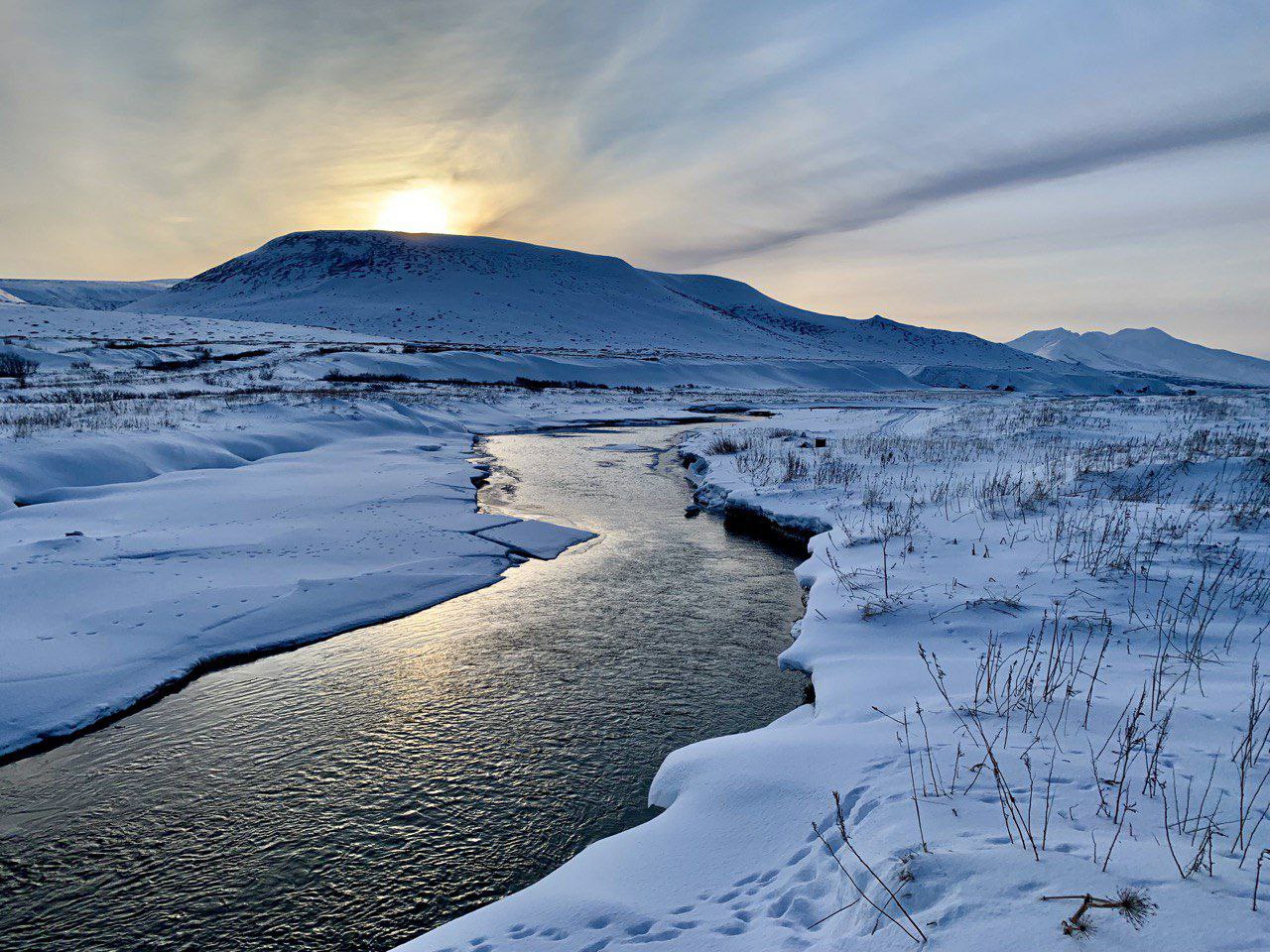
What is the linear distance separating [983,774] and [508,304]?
10078 cm

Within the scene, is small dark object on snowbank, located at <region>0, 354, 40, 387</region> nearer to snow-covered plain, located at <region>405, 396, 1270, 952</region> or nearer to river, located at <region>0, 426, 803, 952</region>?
river, located at <region>0, 426, 803, 952</region>

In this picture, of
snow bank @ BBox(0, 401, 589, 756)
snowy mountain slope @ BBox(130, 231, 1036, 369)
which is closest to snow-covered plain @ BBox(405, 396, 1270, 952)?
snow bank @ BBox(0, 401, 589, 756)

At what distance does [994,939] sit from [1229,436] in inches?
743

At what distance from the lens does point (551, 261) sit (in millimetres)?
122750

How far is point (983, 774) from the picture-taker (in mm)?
3891

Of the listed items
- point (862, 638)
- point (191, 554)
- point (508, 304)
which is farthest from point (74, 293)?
point (862, 638)

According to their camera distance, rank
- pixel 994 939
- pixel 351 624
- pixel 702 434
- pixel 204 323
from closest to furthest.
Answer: pixel 994 939
pixel 351 624
pixel 702 434
pixel 204 323

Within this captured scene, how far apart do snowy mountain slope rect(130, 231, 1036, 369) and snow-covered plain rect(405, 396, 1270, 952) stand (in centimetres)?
7389

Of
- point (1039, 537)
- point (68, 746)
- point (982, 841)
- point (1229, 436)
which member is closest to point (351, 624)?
point (68, 746)

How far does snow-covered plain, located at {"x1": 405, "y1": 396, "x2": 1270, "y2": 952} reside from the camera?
111 inches

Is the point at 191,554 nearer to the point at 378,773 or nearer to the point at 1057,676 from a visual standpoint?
the point at 378,773

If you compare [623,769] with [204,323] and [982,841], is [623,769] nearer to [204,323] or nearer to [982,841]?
[982,841]

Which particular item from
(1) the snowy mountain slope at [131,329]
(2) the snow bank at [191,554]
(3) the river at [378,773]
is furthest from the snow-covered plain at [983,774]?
(1) the snowy mountain slope at [131,329]

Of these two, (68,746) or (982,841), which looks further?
(68,746)
